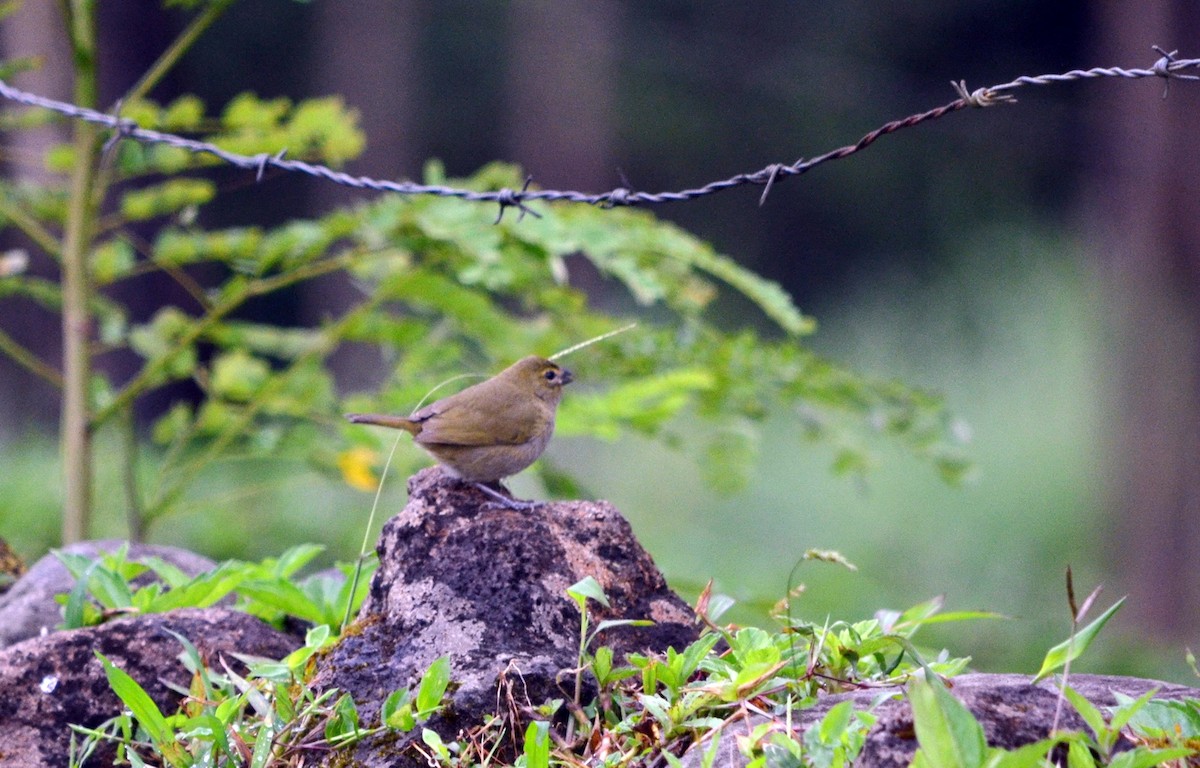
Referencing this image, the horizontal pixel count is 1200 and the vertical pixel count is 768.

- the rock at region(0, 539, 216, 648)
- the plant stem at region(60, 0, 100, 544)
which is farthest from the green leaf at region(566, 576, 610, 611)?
the plant stem at region(60, 0, 100, 544)

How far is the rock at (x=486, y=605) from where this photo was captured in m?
2.23

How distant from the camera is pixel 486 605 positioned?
7.86 feet

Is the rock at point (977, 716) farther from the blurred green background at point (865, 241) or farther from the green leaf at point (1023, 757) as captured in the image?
the blurred green background at point (865, 241)

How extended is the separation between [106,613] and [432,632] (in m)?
1.01

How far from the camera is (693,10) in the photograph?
1942 centimetres

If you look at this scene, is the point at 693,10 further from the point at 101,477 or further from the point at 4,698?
the point at 4,698

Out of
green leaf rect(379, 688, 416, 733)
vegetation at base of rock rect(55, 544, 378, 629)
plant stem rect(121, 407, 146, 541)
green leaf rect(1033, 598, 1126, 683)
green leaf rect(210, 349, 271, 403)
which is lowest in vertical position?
green leaf rect(379, 688, 416, 733)

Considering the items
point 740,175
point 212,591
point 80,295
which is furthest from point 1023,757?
point 80,295

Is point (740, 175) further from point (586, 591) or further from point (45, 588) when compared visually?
point (45, 588)

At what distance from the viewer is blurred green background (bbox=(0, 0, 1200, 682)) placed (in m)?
7.86

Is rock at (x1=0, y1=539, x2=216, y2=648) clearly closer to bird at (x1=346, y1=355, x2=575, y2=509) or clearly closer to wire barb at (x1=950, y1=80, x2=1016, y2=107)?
bird at (x1=346, y1=355, x2=575, y2=509)

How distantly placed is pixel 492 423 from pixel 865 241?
15.3m

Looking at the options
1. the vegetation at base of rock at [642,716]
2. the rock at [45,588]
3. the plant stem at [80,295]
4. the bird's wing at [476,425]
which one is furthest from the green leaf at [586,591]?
the plant stem at [80,295]

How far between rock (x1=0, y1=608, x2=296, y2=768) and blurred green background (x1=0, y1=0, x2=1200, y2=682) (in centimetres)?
136
